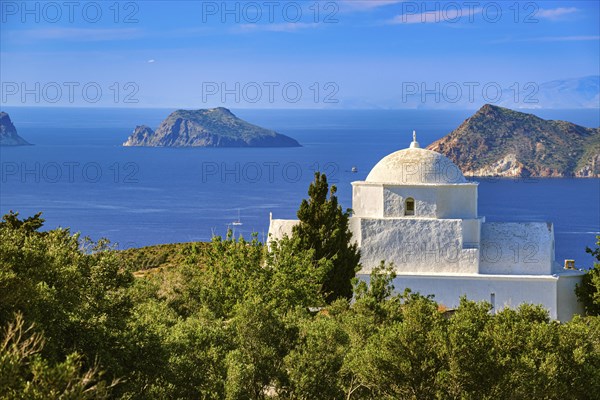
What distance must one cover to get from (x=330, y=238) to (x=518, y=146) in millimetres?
140805

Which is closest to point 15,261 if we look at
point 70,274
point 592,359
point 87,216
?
point 70,274

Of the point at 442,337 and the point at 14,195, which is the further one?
the point at 14,195

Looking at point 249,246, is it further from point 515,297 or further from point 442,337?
point 442,337

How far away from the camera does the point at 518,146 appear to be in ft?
557

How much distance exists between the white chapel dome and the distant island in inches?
5097

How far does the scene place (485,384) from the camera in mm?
20531

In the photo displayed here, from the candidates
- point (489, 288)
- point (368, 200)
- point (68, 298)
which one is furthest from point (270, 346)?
point (368, 200)

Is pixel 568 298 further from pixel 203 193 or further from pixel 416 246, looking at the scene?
pixel 203 193

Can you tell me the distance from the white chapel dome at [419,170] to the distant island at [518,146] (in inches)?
5097

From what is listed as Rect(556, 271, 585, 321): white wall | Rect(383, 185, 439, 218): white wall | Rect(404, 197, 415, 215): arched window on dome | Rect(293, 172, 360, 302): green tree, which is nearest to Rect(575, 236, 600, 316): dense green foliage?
Rect(556, 271, 585, 321): white wall

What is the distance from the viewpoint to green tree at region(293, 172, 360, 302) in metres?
33.1

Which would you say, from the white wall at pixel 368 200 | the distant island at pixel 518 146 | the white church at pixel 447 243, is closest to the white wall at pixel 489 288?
the white church at pixel 447 243

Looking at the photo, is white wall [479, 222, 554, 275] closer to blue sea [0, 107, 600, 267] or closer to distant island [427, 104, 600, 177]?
blue sea [0, 107, 600, 267]

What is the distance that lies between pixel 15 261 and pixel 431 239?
17874mm
